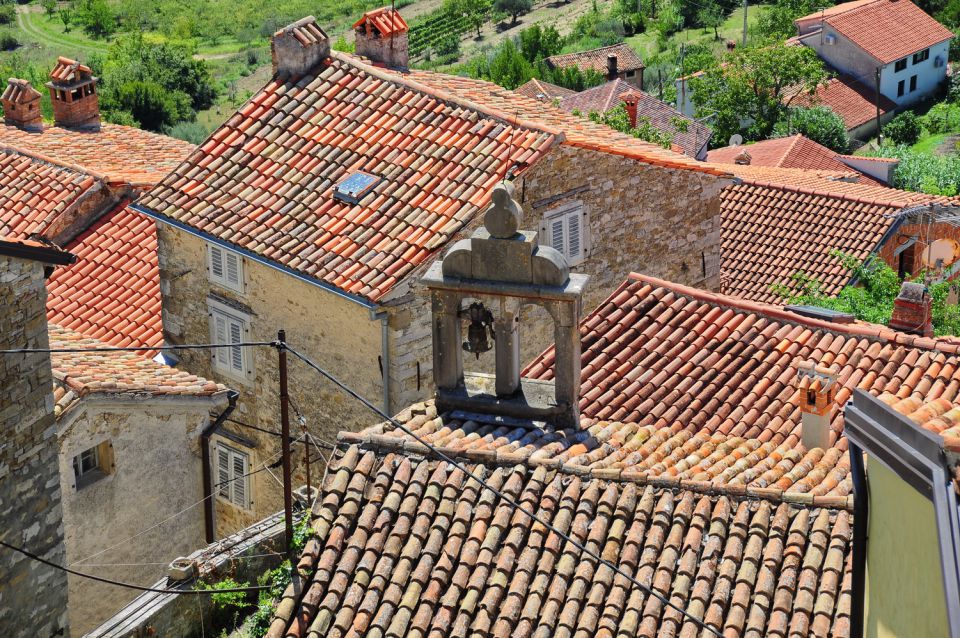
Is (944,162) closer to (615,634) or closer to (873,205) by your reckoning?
(873,205)

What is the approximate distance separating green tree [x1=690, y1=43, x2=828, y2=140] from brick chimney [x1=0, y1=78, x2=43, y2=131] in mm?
33334

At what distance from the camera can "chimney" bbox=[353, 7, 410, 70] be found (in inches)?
832

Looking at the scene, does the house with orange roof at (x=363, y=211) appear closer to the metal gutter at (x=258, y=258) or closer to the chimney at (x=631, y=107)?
the metal gutter at (x=258, y=258)

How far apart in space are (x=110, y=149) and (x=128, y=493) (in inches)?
472

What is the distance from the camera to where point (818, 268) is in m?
27.9

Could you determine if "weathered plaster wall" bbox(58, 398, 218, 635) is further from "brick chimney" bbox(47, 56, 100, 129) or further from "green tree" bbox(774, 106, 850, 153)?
"green tree" bbox(774, 106, 850, 153)

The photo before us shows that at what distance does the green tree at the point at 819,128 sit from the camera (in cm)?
5431

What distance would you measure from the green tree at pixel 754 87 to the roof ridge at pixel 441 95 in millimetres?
37113

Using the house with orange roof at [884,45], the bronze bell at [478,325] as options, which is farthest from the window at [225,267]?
Result: the house with orange roof at [884,45]

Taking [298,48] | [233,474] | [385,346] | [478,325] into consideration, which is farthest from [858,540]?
[298,48]

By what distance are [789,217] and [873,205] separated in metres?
1.68

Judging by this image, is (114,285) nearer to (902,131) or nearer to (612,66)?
(612,66)

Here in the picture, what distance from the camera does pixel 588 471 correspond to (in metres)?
11.0

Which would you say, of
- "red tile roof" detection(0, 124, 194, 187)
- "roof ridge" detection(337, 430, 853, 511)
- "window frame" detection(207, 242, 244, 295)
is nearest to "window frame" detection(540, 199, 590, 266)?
"window frame" detection(207, 242, 244, 295)
